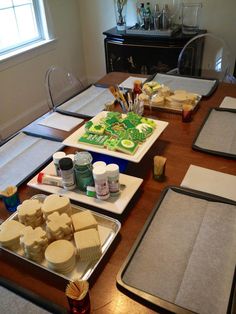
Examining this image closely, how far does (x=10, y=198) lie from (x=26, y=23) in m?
2.43

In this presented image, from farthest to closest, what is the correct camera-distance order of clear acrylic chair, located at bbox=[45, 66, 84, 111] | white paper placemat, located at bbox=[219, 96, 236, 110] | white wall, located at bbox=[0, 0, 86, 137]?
1. white wall, located at bbox=[0, 0, 86, 137]
2. clear acrylic chair, located at bbox=[45, 66, 84, 111]
3. white paper placemat, located at bbox=[219, 96, 236, 110]

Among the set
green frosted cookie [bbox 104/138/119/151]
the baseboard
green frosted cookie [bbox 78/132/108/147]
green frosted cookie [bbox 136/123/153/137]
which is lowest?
the baseboard

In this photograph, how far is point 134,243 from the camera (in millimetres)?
799

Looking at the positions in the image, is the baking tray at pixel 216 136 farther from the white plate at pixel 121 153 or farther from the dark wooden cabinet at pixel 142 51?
the dark wooden cabinet at pixel 142 51

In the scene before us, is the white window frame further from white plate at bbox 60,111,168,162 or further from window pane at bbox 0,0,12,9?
white plate at bbox 60,111,168,162

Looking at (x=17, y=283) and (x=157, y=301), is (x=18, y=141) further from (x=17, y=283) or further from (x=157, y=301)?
(x=157, y=301)

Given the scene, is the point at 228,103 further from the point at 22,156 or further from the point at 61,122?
the point at 22,156

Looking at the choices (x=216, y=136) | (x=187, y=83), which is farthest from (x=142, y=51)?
(x=216, y=136)

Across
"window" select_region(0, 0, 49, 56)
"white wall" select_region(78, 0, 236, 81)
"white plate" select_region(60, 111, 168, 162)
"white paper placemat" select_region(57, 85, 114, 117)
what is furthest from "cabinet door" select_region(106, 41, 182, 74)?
"white plate" select_region(60, 111, 168, 162)

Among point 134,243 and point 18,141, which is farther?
point 18,141

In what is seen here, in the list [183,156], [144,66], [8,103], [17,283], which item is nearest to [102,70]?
[144,66]

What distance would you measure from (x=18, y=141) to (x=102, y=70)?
2.49m

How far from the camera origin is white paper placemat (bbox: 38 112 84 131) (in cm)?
143

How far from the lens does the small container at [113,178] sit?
0.87 metres
